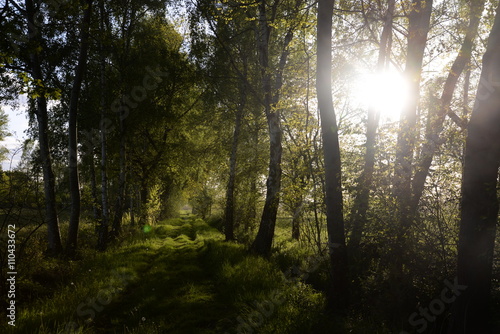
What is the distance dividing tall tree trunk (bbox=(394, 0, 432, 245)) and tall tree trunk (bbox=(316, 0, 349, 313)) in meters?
1.07

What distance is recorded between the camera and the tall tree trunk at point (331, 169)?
5.64 m

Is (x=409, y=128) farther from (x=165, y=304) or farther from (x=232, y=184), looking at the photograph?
(x=232, y=184)

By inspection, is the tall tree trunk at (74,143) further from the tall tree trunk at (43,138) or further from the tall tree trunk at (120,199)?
the tall tree trunk at (120,199)

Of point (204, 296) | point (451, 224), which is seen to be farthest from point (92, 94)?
point (451, 224)

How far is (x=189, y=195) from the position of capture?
956 inches

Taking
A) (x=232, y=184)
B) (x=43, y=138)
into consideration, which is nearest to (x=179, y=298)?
(x=43, y=138)

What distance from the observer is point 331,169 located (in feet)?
19.0

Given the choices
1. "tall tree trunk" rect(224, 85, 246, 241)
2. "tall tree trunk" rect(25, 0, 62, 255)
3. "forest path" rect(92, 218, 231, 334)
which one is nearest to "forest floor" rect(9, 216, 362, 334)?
"forest path" rect(92, 218, 231, 334)

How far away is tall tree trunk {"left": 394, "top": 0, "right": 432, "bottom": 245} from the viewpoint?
5379 millimetres

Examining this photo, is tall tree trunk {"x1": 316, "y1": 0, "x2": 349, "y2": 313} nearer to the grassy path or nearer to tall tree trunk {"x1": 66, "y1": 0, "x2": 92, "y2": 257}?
the grassy path

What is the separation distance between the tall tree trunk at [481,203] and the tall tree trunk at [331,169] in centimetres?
205

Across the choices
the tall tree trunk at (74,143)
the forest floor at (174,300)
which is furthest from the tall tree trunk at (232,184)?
the tall tree trunk at (74,143)

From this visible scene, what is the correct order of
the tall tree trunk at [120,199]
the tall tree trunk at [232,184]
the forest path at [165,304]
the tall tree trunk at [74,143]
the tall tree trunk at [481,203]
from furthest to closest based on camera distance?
the tall tree trunk at [232,184]
the tall tree trunk at [120,199]
the tall tree trunk at [74,143]
the forest path at [165,304]
the tall tree trunk at [481,203]

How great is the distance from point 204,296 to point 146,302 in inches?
48.0
